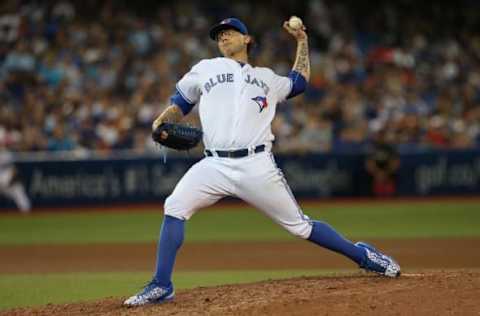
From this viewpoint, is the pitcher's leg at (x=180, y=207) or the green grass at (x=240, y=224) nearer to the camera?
the pitcher's leg at (x=180, y=207)

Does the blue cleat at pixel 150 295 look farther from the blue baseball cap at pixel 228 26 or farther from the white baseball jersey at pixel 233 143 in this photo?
the blue baseball cap at pixel 228 26

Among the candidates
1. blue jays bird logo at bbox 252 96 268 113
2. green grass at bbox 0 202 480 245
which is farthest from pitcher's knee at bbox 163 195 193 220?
green grass at bbox 0 202 480 245

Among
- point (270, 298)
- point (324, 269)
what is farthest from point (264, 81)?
point (324, 269)

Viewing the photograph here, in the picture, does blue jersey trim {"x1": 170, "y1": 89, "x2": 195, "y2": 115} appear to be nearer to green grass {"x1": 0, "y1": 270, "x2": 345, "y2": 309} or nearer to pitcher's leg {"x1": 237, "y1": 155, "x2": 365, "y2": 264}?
pitcher's leg {"x1": 237, "y1": 155, "x2": 365, "y2": 264}

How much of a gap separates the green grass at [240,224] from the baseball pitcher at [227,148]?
6812mm

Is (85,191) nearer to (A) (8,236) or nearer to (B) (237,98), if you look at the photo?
(A) (8,236)

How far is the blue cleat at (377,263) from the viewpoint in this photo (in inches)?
274

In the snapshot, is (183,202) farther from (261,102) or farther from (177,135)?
(261,102)

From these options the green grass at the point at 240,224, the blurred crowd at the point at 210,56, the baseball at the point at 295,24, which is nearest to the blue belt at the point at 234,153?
the baseball at the point at 295,24

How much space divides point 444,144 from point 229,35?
1325cm

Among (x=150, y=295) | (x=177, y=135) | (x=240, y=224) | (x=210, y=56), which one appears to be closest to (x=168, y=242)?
(x=150, y=295)

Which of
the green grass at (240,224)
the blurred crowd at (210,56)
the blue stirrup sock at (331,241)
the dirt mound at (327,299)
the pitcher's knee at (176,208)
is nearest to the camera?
the dirt mound at (327,299)

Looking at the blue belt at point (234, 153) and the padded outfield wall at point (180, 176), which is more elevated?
the blue belt at point (234, 153)

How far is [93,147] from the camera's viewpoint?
18438mm
